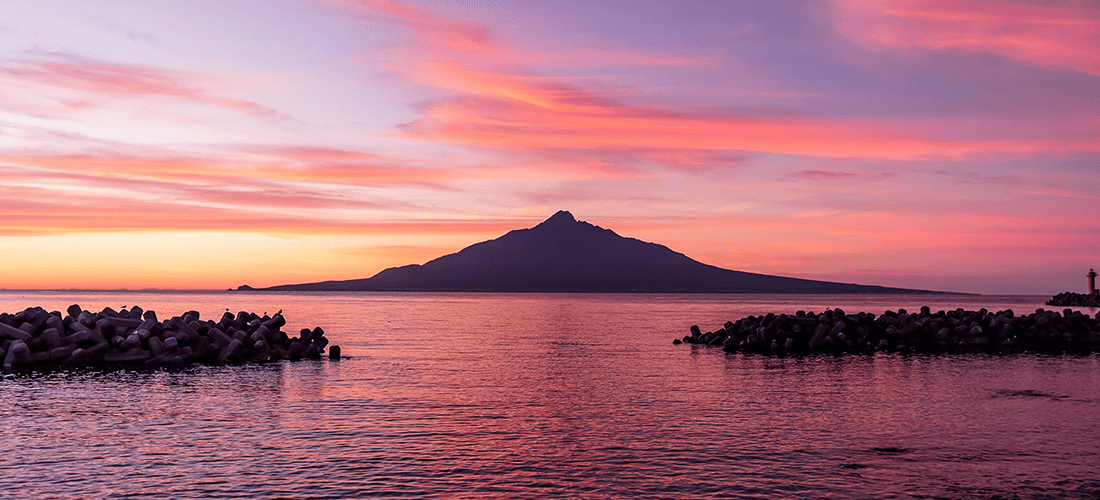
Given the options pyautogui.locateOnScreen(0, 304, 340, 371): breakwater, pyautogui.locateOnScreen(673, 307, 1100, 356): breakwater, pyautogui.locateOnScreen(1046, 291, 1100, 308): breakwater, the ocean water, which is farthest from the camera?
pyautogui.locateOnScreen(1046, 291, 1100, 308): breakwater

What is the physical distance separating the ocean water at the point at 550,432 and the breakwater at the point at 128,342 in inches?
161

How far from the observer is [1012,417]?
25.6 meters

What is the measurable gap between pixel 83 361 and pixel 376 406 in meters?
22.3

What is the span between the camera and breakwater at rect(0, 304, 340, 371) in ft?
133

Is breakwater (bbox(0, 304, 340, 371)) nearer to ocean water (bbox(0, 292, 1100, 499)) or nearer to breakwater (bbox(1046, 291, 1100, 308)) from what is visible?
ocean water (bbox(0, 292, 1100, 499))

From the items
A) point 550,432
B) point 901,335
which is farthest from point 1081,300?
point 550,432

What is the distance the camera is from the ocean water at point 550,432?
55.0 ft

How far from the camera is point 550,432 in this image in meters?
22.8

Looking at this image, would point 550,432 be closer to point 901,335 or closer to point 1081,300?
point 901,335

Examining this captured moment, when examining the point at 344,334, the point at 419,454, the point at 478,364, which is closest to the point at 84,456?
the point at 419,454

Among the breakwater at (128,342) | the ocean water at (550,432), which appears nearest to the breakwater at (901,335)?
the ocean water at (550,432)

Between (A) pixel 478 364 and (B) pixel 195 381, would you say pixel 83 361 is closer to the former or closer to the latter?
(B) pixel 195 381

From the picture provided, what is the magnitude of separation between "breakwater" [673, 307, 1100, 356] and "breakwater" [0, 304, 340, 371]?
2788 cm

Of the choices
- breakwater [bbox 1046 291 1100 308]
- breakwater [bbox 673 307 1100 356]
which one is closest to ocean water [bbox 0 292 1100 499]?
breakwater [bbox 673 307 1100 356]
